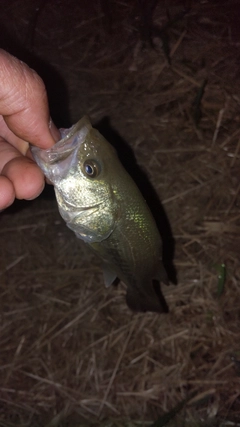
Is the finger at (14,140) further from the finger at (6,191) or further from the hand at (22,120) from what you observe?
the finger at (6,191)

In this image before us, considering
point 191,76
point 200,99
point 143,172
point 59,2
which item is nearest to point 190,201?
point 143,172

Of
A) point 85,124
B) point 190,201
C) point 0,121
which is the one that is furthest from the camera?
point 190,201

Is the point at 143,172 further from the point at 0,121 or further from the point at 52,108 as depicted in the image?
the point at 0,121

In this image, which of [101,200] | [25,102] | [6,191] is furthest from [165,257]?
[25,102]

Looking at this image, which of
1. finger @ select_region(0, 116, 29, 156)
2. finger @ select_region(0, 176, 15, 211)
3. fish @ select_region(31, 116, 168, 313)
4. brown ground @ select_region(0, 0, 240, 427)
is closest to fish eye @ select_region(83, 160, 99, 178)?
fish @ select_region(31, 116, 168, 313)

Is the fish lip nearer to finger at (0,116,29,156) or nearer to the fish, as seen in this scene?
the fish
